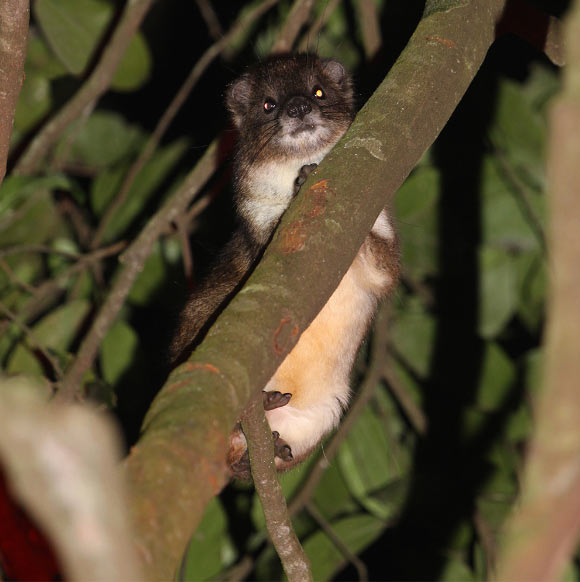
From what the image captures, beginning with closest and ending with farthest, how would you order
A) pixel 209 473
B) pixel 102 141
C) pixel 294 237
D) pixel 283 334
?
pixel 209 473 < pixel 283 334 < pixel 294 237 < pixel 102 141

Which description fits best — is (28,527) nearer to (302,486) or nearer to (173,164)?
(302,486)

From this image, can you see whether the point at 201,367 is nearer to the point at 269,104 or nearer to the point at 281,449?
the point at 281,449

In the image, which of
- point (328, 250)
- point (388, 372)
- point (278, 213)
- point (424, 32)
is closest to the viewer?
point (328, 250)

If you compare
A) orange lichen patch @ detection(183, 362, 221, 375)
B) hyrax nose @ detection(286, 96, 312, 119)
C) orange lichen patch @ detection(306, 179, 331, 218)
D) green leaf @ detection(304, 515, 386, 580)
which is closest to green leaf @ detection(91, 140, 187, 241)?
hyrax nose @ detection(286, 96, 312, 119)

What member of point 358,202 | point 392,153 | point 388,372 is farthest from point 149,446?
point 388,372

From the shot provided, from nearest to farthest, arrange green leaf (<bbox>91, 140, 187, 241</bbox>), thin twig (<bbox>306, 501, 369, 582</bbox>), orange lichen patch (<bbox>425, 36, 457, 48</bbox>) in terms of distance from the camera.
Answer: orange lichen patch (<bbox>425, 36, 457, 48</bbox>)
thin twig (<bbox>306, 501, 369, 582</bbox>)
green leaf (<bbox>91, 140, 187, 241</bbox>)

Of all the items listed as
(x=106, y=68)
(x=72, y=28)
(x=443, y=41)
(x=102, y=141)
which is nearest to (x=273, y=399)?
(x=443, y=41)

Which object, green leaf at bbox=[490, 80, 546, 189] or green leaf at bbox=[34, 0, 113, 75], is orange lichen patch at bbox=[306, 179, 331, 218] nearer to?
green leaf at bbox=[490, 80, 546, 189]
